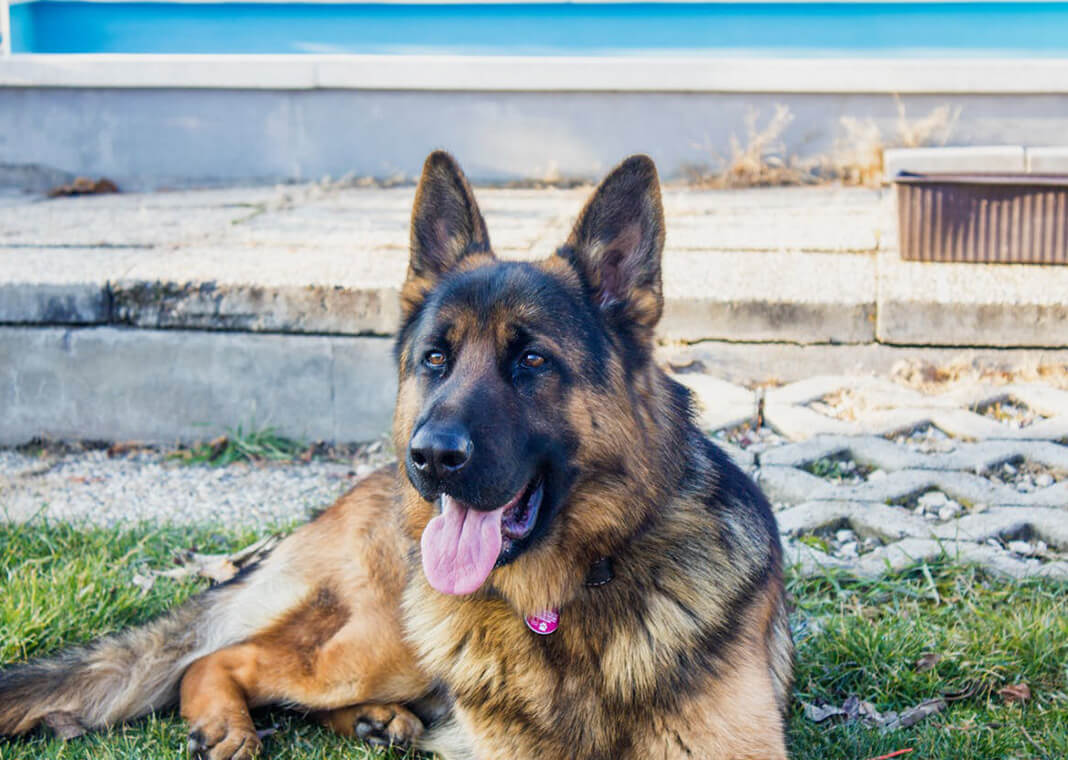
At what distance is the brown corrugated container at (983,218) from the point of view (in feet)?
18.2

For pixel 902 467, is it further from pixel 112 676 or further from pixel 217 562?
pixel 112 676

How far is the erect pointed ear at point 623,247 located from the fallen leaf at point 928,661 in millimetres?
1445

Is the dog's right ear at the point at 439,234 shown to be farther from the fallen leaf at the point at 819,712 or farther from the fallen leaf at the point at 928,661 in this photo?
the fallen leaf at the point at 928,661

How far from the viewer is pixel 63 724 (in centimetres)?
321

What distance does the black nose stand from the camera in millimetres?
2578

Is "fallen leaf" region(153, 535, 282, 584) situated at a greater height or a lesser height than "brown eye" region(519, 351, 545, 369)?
lesser

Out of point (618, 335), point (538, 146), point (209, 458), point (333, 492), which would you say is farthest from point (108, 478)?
point (538, 146)

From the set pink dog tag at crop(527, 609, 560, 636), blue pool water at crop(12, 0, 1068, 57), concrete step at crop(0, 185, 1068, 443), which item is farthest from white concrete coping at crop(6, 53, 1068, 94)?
pink dog tag at crop(527, 609, 560, 636)

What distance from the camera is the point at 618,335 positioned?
2947mm

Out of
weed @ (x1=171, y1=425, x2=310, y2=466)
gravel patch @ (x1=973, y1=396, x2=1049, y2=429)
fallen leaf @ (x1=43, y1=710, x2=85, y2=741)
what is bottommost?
fallen leaf @ (x1=43, y1=710, x2=85, y2=741)

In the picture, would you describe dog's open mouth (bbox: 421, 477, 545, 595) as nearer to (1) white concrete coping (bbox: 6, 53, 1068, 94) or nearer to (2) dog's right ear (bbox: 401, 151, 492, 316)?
(2) dog's right ear (bbox: 401, 151, 492, 316)

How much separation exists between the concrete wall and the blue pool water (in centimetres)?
160

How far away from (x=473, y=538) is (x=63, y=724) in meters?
1.42

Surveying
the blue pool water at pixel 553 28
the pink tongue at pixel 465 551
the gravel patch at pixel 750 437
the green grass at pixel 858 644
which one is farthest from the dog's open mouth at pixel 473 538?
the blue pool water at pixel 553 28
